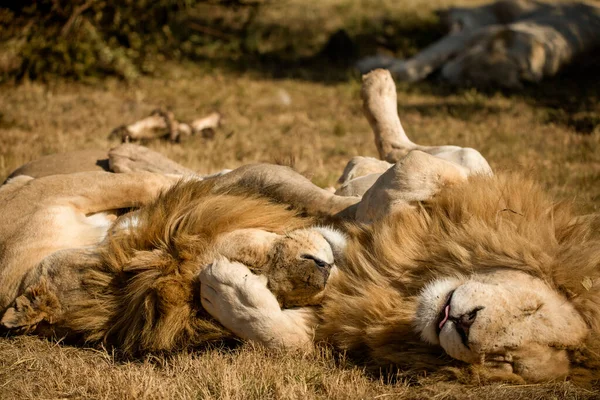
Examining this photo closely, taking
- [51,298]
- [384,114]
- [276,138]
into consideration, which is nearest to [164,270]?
[51,298]

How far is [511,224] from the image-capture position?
3084 mm

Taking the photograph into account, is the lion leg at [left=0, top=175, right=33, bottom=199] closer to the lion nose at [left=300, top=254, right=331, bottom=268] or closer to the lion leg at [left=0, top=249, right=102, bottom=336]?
the lion leg at [left=0, top=249, right=102, bottom=336]

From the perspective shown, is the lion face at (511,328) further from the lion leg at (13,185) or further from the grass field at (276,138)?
the lion leg at (13,185)

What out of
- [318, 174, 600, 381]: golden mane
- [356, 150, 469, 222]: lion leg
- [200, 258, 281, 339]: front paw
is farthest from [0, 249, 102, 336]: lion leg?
[356, 150, 469, 222]: lion leg

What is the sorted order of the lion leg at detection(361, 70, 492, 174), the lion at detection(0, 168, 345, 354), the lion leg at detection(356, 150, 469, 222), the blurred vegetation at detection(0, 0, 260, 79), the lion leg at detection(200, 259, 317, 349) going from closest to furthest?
the lion leg at detection(200, 259, 317, 349) → the lion at detection(0, 168, 345, 354) → the lion leg at detection(356, 150, 469, 222) → the lion leg at detection(361, 70, 492, 174) → the blurred vegetation at detection(0, 0, 260, 79)

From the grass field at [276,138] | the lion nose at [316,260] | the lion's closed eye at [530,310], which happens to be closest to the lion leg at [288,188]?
the lion nose at [316,260]

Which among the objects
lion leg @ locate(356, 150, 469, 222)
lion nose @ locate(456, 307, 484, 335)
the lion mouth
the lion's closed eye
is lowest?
the lion mouth

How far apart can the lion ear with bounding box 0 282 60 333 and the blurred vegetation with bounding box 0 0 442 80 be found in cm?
588

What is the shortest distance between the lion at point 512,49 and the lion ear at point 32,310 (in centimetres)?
678

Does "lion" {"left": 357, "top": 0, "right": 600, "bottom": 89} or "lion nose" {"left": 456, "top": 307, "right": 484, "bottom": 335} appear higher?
"lion nose" {"left": 456, "top": 307, "right": 484, "bottom": 335}

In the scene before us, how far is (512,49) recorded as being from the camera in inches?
354

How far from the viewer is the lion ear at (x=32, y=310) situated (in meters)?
3.41

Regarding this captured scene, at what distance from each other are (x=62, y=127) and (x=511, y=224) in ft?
17.0

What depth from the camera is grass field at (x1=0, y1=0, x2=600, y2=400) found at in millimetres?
2855
